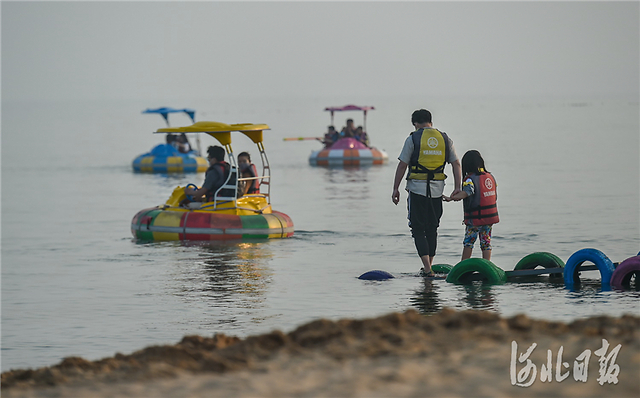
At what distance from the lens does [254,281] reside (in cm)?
1243

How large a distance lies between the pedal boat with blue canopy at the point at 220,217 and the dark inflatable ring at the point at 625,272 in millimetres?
6998

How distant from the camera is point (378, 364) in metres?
5.67

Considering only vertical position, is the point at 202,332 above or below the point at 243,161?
below

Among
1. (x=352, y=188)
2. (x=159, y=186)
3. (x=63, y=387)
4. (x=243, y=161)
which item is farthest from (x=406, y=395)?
(x=159, y=186)

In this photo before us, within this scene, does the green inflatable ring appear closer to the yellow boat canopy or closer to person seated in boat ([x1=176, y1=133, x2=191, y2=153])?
the yellow boat canopy

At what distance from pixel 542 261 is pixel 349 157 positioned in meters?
25.4

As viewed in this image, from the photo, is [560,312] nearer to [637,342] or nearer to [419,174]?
[419,174]

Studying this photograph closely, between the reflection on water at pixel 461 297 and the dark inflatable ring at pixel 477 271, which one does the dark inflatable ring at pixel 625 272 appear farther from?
the reflection on water at pixel 461 297

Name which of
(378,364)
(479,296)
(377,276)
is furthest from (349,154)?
(378,364)

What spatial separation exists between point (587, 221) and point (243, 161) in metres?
6.84

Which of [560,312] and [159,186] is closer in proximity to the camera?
[560,312]

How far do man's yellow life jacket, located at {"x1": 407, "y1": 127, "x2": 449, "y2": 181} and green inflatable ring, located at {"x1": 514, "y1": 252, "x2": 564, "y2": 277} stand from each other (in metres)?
1.68

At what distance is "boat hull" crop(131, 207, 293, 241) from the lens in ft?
53.9

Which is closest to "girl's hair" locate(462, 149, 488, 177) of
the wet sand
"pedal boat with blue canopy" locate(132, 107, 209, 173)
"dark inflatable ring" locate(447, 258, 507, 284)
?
"dark inflatable ring" locate(447, 258, 507, 284)
